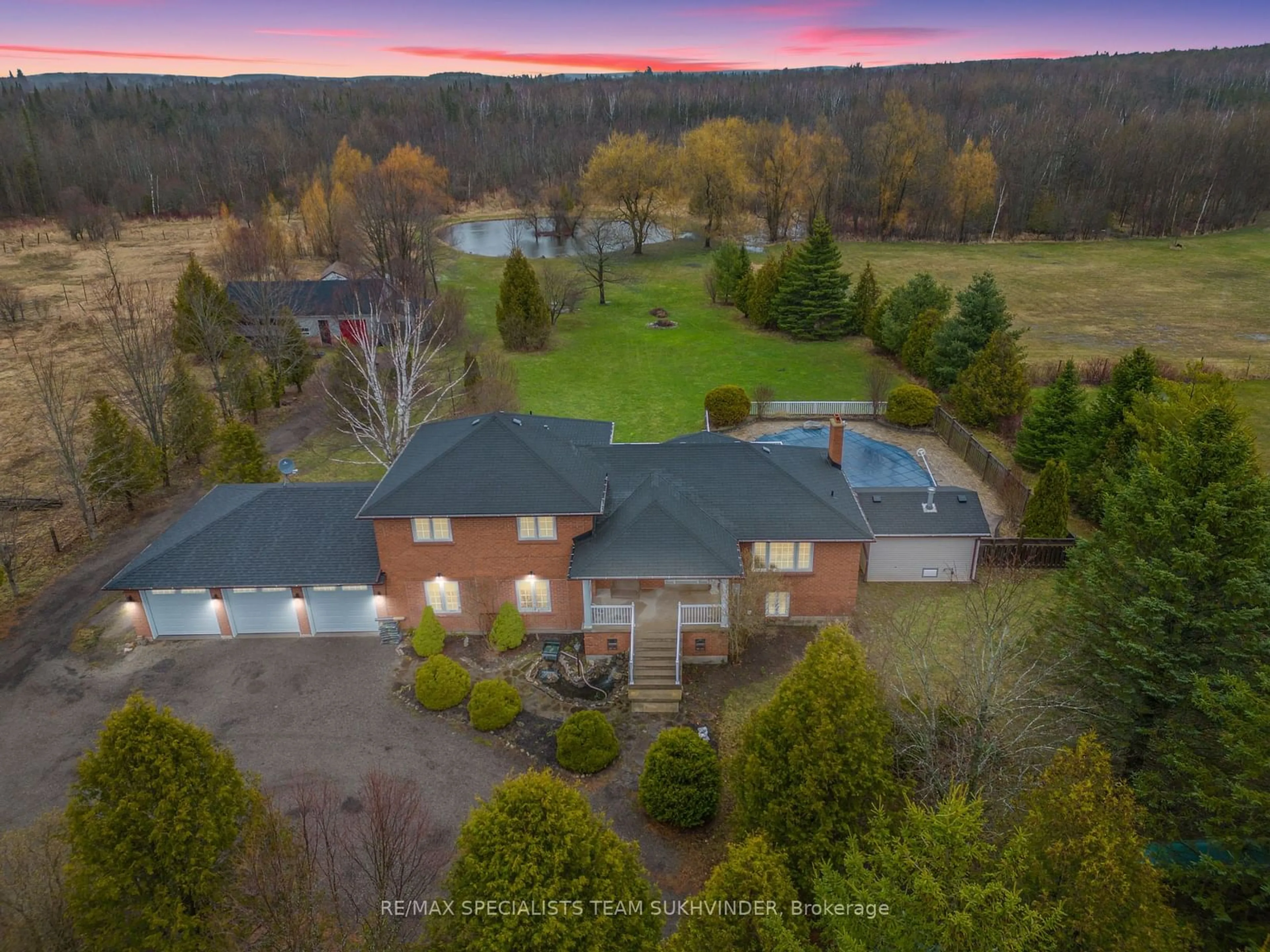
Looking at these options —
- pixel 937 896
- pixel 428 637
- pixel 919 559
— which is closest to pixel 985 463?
pixel 919 559

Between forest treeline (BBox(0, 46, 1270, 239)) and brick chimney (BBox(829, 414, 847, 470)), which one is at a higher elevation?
forest treeline (BBox(0, 46, 1270, 239))

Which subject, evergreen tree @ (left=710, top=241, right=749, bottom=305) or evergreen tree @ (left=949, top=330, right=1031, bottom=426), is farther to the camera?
evergreen tree @ (left=710, top=241, right=749, bottom=305)

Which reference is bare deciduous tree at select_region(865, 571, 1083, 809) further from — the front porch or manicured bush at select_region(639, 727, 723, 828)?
the front porch

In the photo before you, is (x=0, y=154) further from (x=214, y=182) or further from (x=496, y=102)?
(x=496, y=102)

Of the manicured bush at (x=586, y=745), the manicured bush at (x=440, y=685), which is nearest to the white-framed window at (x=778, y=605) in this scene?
the manicured bush at (x=586, y=745)

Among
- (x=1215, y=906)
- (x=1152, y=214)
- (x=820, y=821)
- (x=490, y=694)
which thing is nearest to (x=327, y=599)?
(x=490, y=694)

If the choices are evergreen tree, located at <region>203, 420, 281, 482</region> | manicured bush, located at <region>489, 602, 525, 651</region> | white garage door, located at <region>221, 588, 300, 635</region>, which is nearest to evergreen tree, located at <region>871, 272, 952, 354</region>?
manicured bush, located at <region>489, 602, 525, 651</region>
